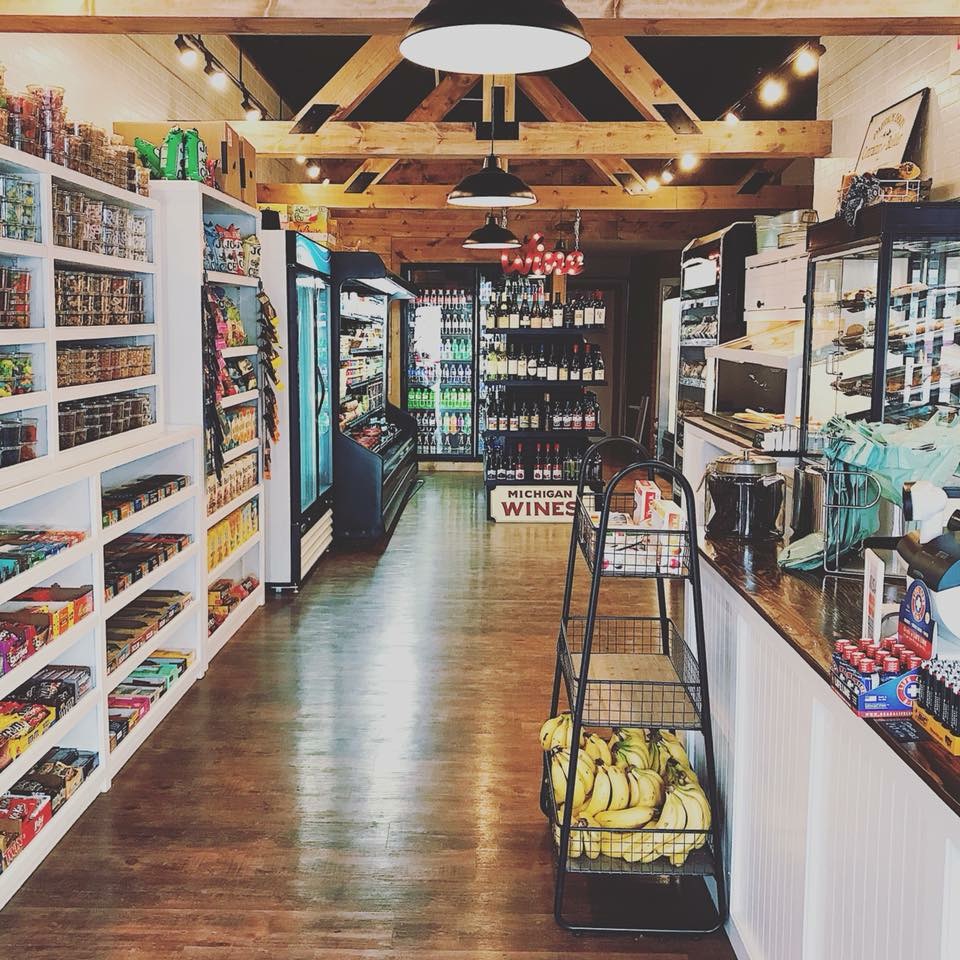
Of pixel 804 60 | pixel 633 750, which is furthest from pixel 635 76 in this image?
pixel 633 750

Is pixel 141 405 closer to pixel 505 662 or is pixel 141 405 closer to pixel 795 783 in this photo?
pixel 505 662

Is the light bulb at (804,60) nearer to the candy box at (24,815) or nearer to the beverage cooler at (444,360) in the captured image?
the candy box at (24,815)

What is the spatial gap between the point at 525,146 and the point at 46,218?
17.9 ft

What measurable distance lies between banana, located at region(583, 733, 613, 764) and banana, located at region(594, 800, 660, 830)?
0.21m

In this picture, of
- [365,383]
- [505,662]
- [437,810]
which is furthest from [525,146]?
[437,810]

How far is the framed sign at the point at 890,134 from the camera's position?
20.1ft

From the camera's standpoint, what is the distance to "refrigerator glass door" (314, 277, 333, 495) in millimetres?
8070

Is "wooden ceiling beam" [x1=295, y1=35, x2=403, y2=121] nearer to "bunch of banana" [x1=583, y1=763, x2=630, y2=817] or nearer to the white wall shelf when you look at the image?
the white wall shelf

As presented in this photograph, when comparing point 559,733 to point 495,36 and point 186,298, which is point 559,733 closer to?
point 495,36

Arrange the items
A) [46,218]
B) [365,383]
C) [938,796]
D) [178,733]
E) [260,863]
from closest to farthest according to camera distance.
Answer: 1. [938,796]
2. [260,863]
3. [46,218]
4. [178,733]
5. [365,383]

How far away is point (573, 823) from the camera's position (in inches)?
128

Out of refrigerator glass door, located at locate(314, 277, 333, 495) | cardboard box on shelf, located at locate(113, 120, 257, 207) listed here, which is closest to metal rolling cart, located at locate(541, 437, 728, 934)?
cardboard box on shelf, located at locate(113, 120, 257, 207)

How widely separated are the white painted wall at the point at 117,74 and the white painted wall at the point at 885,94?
4.91m

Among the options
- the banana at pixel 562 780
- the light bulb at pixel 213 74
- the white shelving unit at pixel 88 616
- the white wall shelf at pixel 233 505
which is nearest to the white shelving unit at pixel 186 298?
the white wall shelf at pixel 233 505
